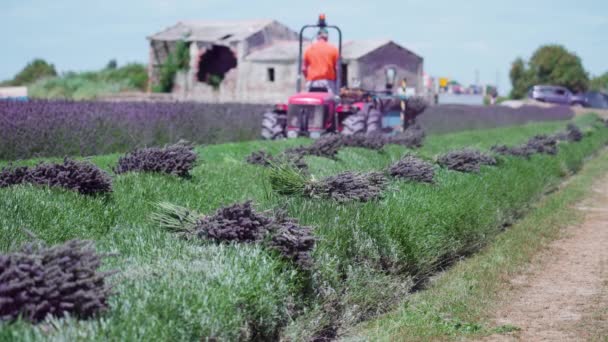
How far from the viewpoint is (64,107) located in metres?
20.1

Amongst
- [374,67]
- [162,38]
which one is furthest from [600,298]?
[162,38]

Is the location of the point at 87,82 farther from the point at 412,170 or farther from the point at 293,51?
the point at 412,170

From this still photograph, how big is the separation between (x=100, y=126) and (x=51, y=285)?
16580 mm

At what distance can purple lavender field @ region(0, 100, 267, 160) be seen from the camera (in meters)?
18.0

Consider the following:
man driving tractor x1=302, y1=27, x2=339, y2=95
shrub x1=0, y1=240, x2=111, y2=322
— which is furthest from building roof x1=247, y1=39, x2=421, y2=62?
shrub x1=0, y1=240, x2=111, y2=322

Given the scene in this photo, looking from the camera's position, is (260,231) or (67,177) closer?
(260,231)

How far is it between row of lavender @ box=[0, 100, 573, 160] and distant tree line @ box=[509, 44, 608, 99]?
6129cm

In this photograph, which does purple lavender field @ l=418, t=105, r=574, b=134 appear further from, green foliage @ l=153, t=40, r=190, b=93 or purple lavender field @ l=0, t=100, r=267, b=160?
green foliage @ l=153, t=40, r=190, b=93

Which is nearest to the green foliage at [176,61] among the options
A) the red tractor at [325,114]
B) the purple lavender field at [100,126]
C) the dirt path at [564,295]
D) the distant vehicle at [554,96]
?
the purple lavender field at [100,126]

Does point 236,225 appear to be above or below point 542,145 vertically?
above

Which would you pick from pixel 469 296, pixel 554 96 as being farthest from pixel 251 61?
pixel 469 296

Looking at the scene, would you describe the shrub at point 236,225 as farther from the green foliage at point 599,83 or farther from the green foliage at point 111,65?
the green foliage at point 599,83

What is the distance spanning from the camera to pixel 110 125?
21.3 meters

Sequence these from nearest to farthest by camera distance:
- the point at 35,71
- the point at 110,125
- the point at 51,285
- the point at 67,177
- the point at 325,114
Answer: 1. the point at 51,285
2. the point at 67,177
3. the point at 325,114
4. the point at 110,125
5. the point at 35,71
